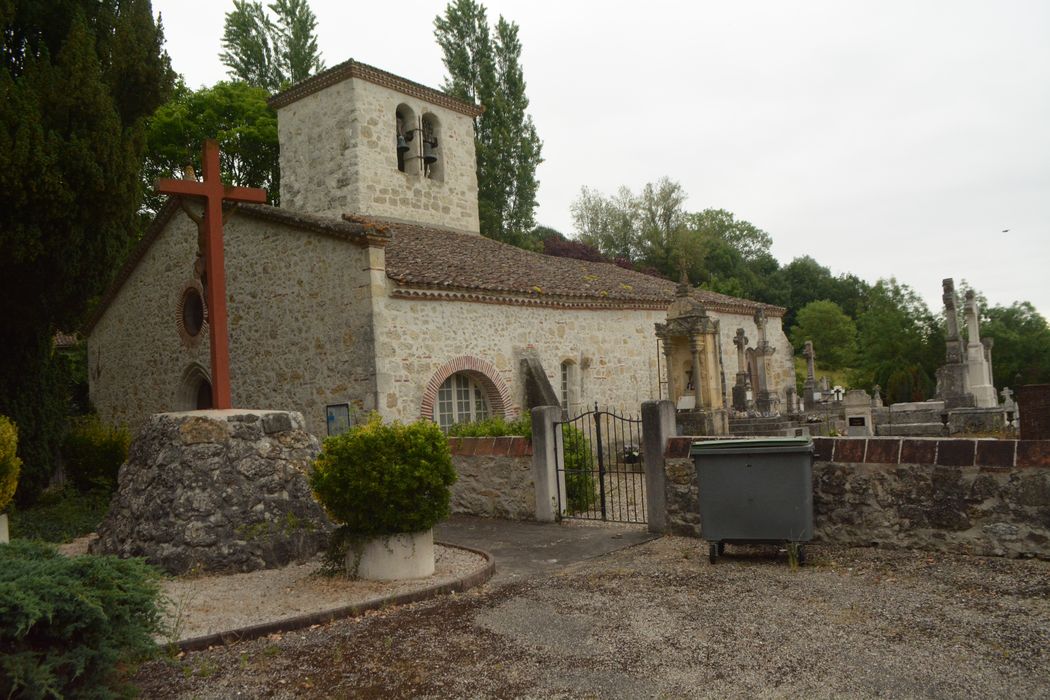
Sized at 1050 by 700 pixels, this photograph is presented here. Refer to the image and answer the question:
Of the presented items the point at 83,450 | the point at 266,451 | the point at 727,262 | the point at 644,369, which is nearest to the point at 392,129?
the point at 644,369

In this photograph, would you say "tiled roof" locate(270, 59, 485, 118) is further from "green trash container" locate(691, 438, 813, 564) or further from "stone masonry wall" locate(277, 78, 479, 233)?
"green trash container" locate(691, 438, 813, 564)

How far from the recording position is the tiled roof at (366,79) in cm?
1764

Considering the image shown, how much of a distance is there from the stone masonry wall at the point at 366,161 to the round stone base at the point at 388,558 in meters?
12.3

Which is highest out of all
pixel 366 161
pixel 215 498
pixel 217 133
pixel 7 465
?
pixel 217 133

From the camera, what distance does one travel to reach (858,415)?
17.8 m

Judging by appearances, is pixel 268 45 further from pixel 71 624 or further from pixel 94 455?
pixel 71 624

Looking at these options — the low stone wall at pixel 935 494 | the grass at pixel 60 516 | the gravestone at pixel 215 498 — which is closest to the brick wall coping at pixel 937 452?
the low stone wall at pixel 935 494

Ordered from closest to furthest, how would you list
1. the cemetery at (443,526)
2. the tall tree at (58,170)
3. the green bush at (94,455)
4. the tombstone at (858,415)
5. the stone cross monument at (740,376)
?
the cemetery at (443,526) → the tall tree at (58,170) → the green bush at (94,455) → the tombstone at (858,415) → the stone cross monument at (740,376)

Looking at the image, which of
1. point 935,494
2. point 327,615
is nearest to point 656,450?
point 935,494

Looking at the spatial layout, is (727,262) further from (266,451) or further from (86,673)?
(86,673)

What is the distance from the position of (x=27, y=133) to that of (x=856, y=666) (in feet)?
32.6

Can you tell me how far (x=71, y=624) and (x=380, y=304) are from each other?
32.3 feet

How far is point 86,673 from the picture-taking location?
3.47m

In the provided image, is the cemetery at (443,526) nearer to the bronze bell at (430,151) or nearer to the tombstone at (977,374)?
the tombstone at (977,374)
